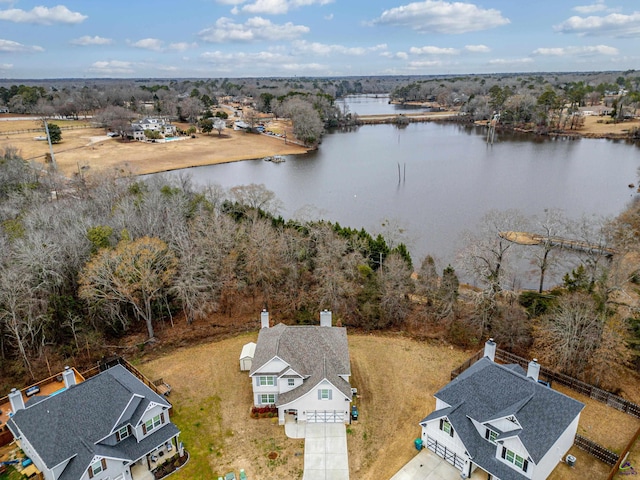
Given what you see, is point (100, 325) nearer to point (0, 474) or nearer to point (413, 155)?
point (0, 474)

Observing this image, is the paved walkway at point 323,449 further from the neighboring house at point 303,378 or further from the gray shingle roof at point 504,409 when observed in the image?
the gray shingle roof at point 504,409

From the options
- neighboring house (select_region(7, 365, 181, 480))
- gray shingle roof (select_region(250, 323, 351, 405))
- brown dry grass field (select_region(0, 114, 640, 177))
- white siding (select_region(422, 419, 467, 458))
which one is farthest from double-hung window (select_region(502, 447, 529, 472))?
brown dry grass field (select_region(0, 114, 640, 177))

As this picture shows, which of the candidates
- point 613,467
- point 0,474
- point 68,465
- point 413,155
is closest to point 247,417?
point 68,465

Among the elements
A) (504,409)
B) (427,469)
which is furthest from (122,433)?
(504,409)

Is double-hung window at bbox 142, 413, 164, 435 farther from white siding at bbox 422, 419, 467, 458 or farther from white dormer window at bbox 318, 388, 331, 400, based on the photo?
white siding at bbox 422, 419, 467, 458

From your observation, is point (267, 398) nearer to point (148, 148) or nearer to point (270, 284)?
point (270, 284)

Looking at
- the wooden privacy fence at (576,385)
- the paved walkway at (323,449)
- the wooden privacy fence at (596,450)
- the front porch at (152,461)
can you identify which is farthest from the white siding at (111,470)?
the wooden privacy fence at (596,450)
